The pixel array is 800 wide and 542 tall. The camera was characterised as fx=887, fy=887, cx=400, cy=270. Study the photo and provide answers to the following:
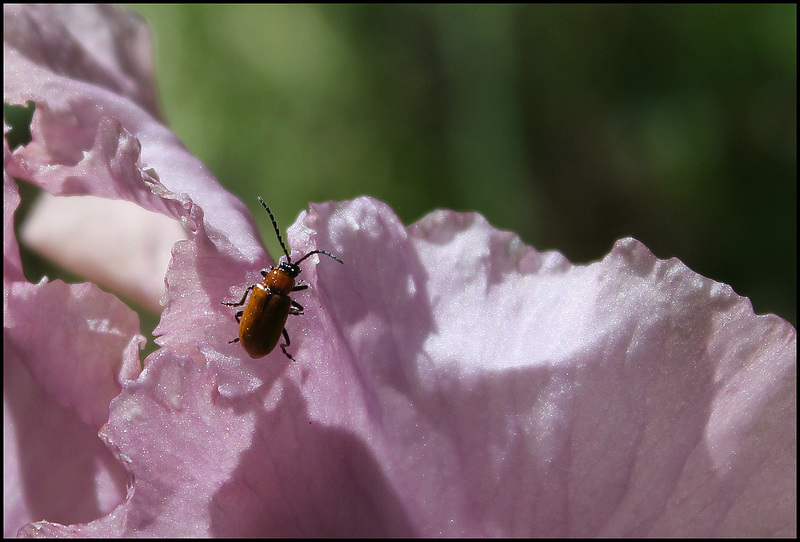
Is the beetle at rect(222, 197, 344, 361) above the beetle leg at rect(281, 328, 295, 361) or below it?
above

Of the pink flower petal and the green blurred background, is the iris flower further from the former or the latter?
the green blurred background

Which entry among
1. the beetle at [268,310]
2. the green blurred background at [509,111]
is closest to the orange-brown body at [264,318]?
the beetle at [268,310]

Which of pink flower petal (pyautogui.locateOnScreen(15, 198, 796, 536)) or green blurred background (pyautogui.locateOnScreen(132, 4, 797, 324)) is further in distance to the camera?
green blurred background (pyautogui.locateOnScreen(132, 4, 797, 324))

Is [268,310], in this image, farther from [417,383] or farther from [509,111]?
[509,111]

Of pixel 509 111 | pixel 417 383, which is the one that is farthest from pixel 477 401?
pixel 509 111

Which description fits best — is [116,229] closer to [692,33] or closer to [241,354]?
[241,354]

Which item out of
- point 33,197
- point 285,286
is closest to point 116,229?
point 33,197

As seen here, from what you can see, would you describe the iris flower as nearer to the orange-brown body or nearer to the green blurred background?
the orange-brown body

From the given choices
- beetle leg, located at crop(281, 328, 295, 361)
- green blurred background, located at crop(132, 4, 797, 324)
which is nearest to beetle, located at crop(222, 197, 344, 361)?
beetle leg, located at crop(281, 328, 295, 361)

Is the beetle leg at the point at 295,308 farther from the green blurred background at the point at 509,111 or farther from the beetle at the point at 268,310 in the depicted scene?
the green blurred background at the point at 509,111
